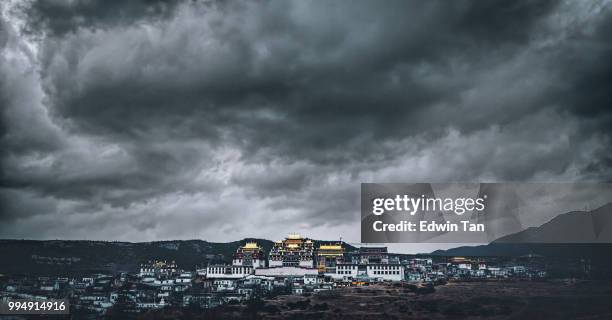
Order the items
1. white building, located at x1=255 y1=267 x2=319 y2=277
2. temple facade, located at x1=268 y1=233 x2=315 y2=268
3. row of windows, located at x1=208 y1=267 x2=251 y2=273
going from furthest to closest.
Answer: temple facade, located at x1=268 y1=233 x2=315 y2=268 < row of windows, located at x1=208 y1=267 x2=251 y2=273 < white building, located at x1=255 y1=267 x2=319 y2=277

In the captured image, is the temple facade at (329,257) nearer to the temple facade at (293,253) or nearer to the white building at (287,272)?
the temple facade at (293,253)

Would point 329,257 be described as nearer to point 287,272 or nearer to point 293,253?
point 293,253

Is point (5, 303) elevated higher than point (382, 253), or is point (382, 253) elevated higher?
point (382, 253)

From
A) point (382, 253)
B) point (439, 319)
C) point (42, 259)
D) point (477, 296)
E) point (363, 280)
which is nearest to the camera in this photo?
point (439, 319)

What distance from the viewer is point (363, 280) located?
135 metres

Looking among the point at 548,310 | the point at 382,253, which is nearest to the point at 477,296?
the point at 548,310

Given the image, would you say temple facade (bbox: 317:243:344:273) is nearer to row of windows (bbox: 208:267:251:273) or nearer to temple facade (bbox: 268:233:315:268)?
temple facade (bbox: 268:233:315:268)

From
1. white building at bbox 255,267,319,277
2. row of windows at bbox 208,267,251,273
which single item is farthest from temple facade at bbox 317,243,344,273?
row of windows at bbox 208,267,251,273

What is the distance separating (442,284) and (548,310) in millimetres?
26056

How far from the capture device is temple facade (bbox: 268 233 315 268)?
474 ft

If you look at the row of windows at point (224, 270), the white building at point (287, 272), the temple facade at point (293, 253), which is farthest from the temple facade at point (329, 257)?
the row of windows at point (224, 270)

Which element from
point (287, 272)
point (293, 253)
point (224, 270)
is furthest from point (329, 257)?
point (224, 270)

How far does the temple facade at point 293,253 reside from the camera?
474ft

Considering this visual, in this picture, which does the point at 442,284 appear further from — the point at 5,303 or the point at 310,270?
the point at 5,303
